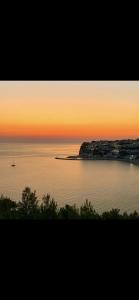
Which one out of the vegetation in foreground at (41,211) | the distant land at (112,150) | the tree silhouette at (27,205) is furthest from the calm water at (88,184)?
the vegetation in foreground at (41,211)

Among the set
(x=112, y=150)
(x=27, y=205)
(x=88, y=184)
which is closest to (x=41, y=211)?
(x=27, y=205)

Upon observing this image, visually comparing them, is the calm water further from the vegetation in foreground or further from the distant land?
the vegetation in foreground

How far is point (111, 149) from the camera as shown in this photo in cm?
4169

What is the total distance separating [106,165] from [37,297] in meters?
33.8

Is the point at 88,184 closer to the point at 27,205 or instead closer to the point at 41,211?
the point at 27,205

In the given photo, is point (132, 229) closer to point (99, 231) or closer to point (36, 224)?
point (99, 231)

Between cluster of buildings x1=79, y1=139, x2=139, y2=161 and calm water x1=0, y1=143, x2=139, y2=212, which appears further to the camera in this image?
cluster of buildings x1=79, y1=139, x2=139, y2=161

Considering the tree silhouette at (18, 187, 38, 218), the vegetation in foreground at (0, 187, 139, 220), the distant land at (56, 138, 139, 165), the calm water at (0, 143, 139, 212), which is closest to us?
the vegetation in foreground at (0, 187, 139, 220)

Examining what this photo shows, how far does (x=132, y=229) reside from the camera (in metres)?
2.31

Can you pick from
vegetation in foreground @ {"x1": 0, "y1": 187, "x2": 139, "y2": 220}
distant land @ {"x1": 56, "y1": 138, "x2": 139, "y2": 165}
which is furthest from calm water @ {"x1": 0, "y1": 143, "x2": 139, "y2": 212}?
vegetation in foreground @ {"x1": 0, "y1": 187, "x2": 139, "y2": 220}

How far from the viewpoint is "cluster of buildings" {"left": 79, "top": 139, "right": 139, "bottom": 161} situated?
123 feet

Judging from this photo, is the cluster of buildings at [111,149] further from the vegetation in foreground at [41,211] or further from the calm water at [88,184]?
the vegetation in foreground at [41,211]

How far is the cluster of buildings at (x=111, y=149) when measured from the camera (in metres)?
37.3
